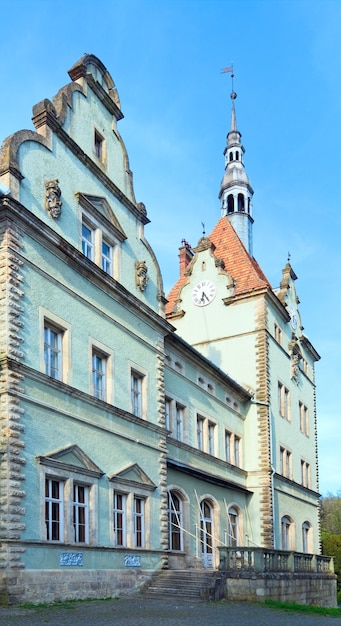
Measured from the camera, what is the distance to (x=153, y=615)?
15.3 meters

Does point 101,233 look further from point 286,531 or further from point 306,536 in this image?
point 306,536

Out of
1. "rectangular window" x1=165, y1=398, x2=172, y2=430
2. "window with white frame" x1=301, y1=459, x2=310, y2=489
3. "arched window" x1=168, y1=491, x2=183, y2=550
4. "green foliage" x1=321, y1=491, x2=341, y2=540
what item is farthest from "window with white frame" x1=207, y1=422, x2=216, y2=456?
"green foliage" x1=321, y1=491, x2=341, y2=540

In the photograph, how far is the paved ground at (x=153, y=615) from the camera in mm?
13398

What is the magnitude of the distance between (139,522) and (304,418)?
73.7ft

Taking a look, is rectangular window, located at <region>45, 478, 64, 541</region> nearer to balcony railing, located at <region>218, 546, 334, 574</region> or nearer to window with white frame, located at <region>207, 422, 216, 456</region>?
balcony railing, located at <region>218, 546, 334, 574</region>

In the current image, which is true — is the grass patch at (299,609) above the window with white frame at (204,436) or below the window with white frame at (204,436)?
below

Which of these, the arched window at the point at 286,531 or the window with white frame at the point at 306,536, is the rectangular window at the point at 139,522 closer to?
the arched window at the point at 286,531

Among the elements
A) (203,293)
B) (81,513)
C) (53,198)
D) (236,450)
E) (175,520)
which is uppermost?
(203,293)

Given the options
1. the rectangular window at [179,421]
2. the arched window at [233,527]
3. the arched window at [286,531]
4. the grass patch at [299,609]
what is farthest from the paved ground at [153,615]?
the arched window at [286,531]

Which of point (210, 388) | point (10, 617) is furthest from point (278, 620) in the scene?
point (210, 388)

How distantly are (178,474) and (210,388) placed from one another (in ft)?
19.7

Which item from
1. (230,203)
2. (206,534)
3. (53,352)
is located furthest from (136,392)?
(230,203)

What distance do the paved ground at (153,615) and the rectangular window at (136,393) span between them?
5.63m

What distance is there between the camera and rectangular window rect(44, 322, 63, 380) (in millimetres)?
18000
